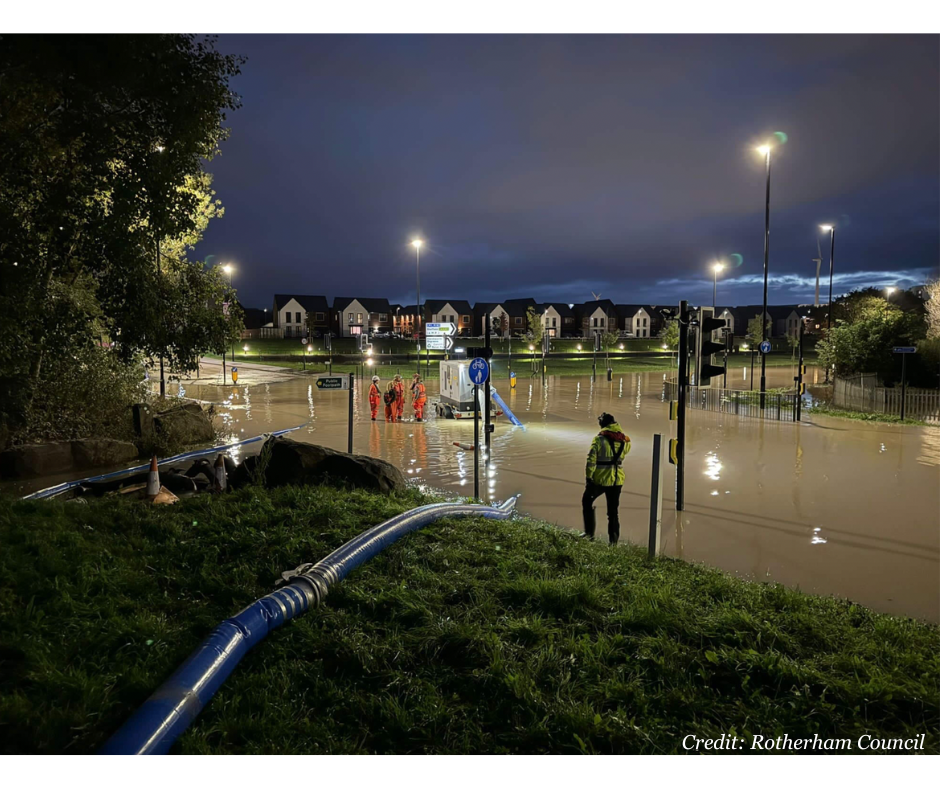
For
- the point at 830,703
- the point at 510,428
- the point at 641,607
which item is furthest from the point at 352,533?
the point at 510,428

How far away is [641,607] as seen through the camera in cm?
472

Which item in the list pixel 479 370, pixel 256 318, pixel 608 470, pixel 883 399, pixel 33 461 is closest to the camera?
pixel 608 470

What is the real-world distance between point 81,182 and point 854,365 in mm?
28134

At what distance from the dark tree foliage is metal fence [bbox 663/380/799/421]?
17599 millimetres

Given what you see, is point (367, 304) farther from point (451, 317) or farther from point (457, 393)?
point (457, 393)

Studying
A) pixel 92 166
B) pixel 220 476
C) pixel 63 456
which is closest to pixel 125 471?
pixel 63 456

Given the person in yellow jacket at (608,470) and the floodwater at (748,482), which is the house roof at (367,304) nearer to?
the floodwater at (748,482)

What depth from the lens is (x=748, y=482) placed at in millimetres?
11477

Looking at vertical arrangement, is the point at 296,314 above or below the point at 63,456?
above

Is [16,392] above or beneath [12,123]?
beneath

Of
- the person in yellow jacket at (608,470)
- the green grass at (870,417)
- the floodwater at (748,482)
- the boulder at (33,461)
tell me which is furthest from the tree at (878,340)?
the boulder at (33,461)

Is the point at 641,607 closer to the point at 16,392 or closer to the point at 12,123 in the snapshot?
the point at 12,123

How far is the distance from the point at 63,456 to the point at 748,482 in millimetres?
13184

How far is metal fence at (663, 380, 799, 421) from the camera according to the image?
21.8 m
